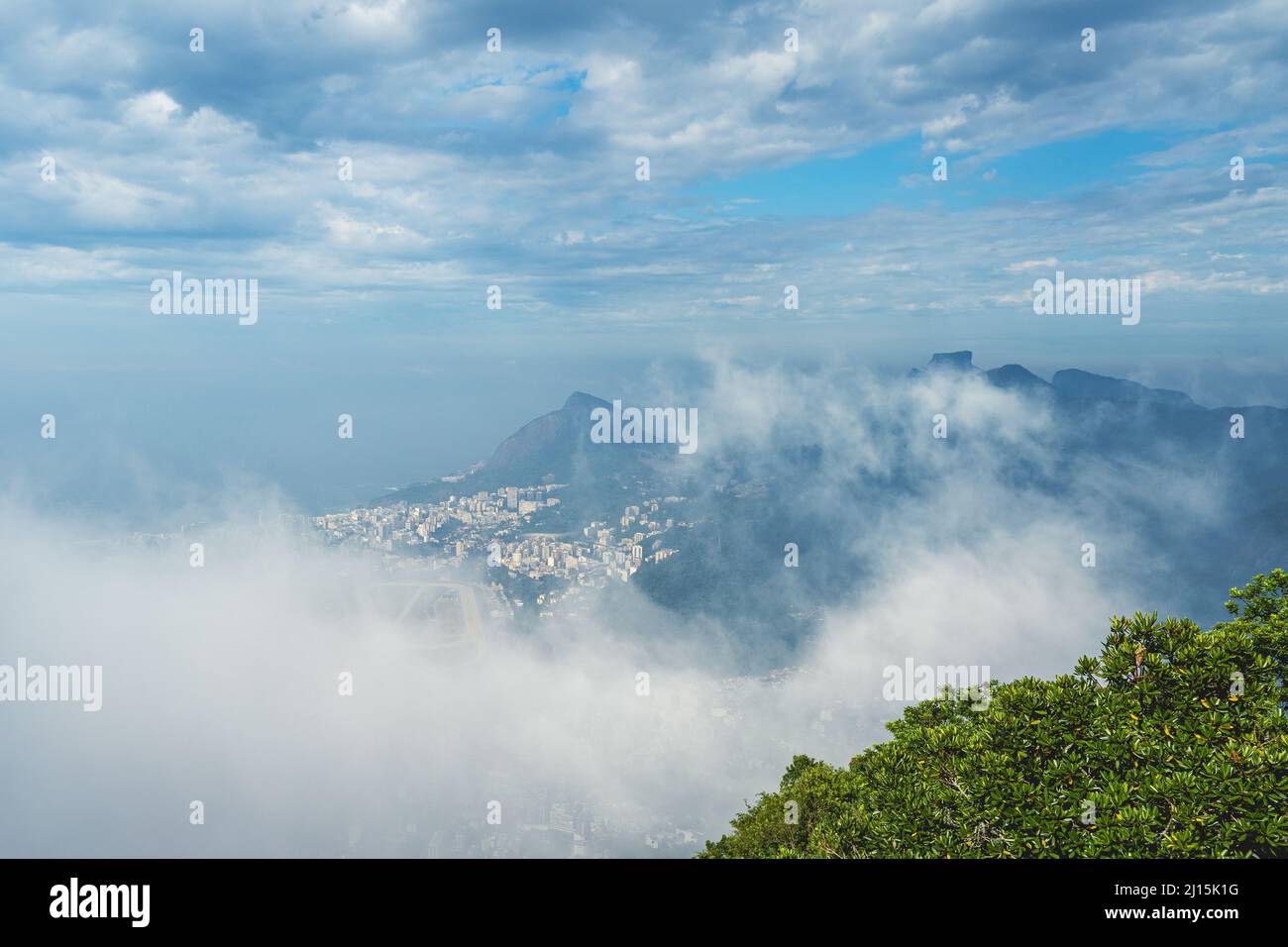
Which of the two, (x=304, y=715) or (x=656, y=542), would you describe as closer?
(x=304, y=715)

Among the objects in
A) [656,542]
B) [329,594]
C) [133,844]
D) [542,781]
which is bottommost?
[133,844]

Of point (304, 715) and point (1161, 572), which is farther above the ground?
point (1161, 572)

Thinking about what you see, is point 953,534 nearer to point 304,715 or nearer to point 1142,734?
point 304,715
